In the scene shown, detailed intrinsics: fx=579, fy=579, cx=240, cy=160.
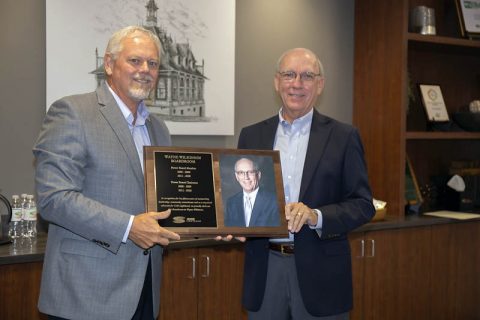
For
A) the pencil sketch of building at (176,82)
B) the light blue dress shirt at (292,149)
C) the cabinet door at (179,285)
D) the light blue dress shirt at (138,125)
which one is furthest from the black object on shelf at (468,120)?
the light blue dress shirt at (138,125)

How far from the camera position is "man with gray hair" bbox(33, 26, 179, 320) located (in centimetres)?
180

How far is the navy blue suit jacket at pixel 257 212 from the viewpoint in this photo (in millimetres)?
2037

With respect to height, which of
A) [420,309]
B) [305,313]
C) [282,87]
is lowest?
[420,309]

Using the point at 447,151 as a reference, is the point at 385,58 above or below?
above

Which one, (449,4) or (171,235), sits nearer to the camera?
(171,235)

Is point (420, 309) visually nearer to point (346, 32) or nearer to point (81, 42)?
point (346, 32)

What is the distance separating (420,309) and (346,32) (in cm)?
188

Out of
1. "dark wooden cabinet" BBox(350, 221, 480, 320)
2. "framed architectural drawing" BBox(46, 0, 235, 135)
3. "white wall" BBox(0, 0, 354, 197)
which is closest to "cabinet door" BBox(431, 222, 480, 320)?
"dark wooden cabinet" BBox(350, 221, 480, 320)

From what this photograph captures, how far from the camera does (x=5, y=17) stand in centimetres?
282

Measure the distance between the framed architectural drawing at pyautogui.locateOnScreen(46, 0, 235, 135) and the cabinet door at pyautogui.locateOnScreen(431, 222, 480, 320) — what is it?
1.56 metres

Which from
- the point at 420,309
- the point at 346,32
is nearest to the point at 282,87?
the point at 346,32

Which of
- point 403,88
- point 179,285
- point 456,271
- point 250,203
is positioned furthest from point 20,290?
point 456,271

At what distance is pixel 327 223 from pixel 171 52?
5.09 feet

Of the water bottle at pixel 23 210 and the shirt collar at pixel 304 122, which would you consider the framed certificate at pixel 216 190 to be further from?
the water bottle at pixel 23 210
